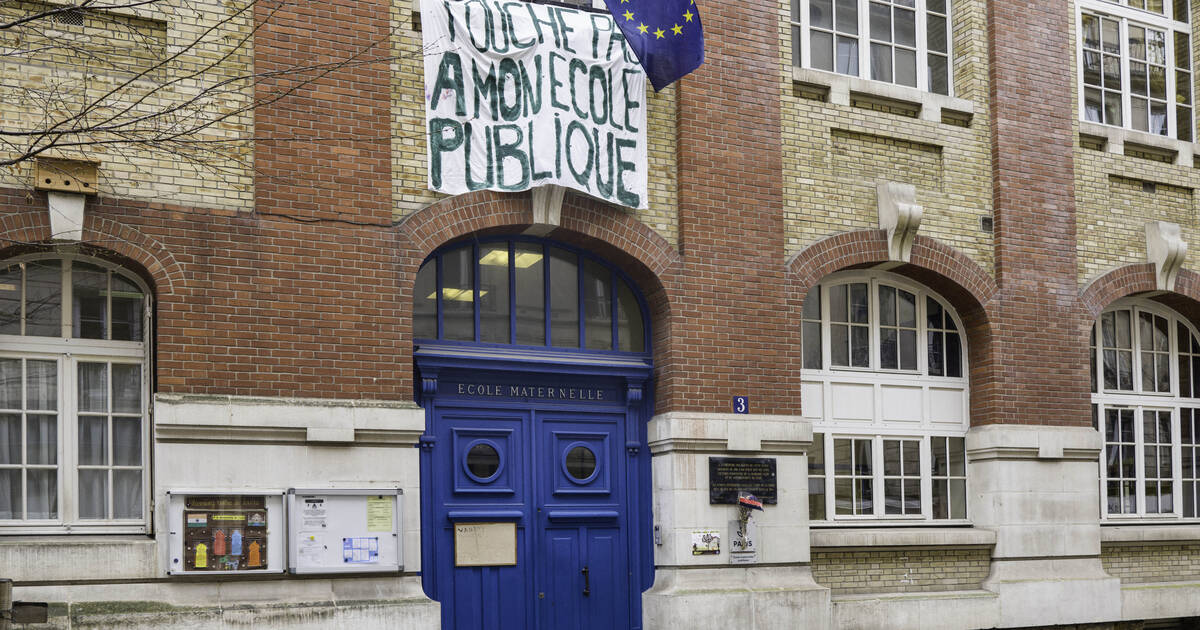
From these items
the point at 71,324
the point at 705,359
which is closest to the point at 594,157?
the point at 705,359

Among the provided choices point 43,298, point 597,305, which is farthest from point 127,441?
point 597,305

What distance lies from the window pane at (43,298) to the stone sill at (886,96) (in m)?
7.83

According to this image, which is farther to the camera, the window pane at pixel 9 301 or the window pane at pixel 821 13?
the window pane at pixel 821 13

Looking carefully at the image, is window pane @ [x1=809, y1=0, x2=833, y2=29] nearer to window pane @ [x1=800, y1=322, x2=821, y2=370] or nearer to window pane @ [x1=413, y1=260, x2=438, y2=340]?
window pane @ [x1=800, y1=322, x2=821, y2=370]

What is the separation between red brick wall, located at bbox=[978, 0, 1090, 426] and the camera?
1482 cm

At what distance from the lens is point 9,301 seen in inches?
417

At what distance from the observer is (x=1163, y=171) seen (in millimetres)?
16406

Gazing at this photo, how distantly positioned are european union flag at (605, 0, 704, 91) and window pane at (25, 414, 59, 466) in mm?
6262

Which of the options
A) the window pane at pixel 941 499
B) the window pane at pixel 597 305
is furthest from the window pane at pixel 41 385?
the window pane at pixel 941 499

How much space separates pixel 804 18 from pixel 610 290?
13.1 feet

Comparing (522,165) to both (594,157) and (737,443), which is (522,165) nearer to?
(594,157)

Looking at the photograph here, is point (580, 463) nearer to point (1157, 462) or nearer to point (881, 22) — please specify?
point (881, 22)

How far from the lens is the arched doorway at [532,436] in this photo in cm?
1214

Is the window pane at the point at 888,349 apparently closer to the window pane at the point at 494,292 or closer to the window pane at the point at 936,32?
the window pane at the point at 936,32
